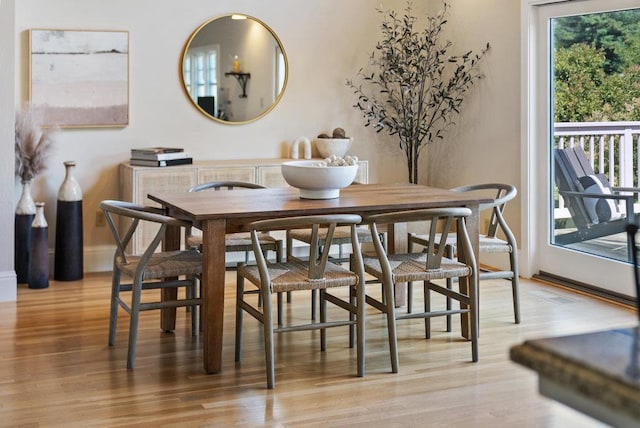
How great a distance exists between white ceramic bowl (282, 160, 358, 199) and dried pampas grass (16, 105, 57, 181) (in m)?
2.23

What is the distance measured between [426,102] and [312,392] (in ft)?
12.9

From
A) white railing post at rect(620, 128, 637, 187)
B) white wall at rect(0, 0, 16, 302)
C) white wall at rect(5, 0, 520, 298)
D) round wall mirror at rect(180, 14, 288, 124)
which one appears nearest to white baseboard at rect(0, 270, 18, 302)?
white wall at rect(0, 0, 16, 302)

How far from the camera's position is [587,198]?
5.71 m

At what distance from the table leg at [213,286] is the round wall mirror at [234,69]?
2.85 meters

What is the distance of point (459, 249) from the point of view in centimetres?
455

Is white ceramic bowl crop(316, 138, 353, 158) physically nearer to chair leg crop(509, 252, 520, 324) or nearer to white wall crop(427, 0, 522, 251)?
white wall crop(427, 0, 522, 251)

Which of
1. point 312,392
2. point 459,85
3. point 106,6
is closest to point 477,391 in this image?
point 312,392

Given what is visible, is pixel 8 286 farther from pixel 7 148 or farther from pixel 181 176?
pixel 181 176

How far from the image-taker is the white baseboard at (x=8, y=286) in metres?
5.47

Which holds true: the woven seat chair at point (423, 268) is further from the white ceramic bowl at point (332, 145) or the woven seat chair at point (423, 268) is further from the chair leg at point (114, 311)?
the white ceramic bowl at point (332, 145)

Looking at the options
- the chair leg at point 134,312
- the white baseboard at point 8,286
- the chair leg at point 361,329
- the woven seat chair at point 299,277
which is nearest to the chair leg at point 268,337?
the woven seat chair at point 299,277

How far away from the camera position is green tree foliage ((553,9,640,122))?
5.27 meters

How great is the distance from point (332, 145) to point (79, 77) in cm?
194

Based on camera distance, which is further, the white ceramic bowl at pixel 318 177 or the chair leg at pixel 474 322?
the white ceramic bowl at pixel 318 177
